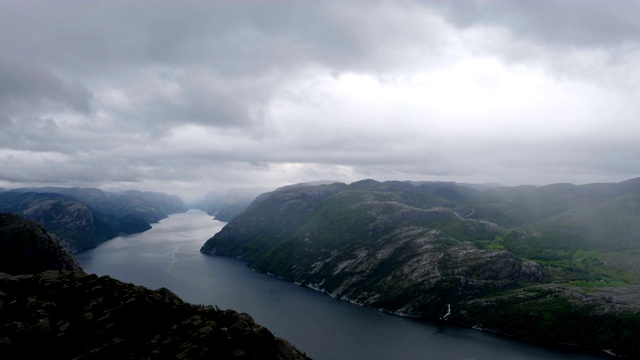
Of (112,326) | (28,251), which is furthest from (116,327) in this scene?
(28,251)

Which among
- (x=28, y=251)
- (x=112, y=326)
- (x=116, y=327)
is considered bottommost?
(x=28, y=251)

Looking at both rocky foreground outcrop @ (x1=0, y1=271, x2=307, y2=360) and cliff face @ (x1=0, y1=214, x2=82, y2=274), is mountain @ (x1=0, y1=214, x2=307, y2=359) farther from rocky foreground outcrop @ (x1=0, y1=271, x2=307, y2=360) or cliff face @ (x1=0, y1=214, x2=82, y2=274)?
cliff face @ (x1=0, y1=214, x2=82, y2=274)

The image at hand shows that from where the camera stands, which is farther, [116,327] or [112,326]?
[116,327]

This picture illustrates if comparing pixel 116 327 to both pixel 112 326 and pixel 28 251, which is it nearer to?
pixel 112 326

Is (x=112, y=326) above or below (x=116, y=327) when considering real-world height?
above

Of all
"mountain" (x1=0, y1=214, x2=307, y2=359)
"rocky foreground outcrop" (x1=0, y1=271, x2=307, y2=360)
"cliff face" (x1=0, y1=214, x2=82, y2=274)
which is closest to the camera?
"rocky foreground outcrop" (x1=0, y1=271, x2=307, y2=360)

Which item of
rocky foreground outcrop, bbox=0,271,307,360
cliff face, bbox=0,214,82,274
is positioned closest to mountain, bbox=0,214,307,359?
rocky foreground outcrop, bbox=0,271,307,360

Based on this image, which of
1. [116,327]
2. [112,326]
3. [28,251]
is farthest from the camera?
[28,251]

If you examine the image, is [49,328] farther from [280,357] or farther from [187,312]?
[280,357]
